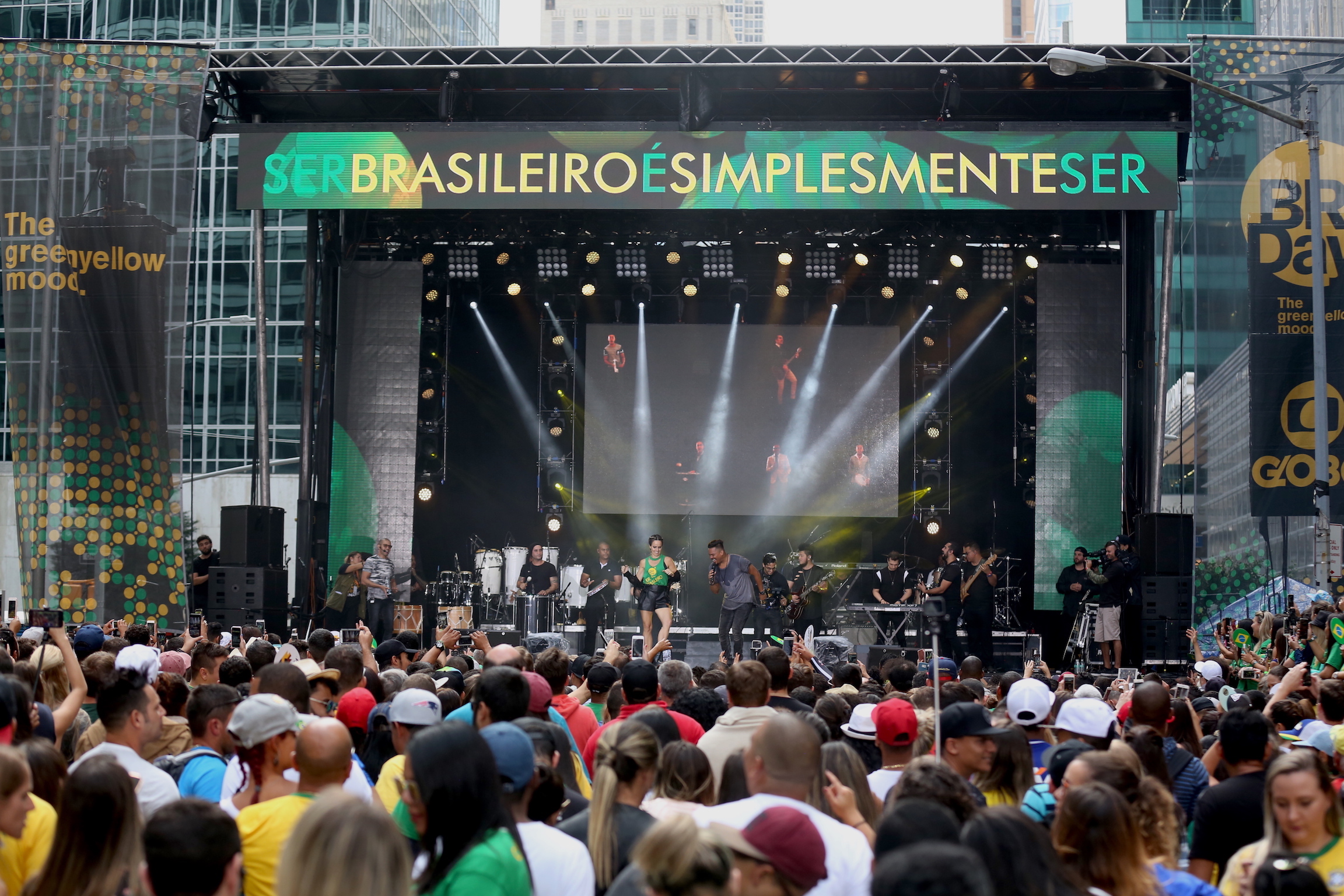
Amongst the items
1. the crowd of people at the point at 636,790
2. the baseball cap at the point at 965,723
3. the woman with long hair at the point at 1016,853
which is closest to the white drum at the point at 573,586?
the crowd of people at the point at 636,790

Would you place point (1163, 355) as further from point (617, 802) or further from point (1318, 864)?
point (617, 802)

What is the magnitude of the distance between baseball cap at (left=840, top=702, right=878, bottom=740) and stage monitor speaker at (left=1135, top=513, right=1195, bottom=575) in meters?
10.3

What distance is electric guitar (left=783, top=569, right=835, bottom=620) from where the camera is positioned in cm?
1919

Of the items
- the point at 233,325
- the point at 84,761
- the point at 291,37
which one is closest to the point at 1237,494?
the point at 84,761

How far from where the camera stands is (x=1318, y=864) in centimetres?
400

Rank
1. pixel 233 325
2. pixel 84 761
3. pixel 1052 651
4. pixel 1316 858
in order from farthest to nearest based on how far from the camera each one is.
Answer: pixel 233 325 < pixel 1052 651 < pixel 1316 858 < pixel 84 761

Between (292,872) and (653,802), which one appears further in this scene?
(653,802)

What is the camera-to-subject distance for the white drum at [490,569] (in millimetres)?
21016

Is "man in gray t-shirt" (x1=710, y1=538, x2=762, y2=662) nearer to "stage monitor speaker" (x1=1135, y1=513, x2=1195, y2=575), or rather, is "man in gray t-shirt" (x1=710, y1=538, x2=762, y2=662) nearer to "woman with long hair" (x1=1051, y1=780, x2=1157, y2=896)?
"stage monitor speaker" (x1=1135, y1=513, x2=1195, y2=575)

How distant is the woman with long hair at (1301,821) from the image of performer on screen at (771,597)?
14.8 meters

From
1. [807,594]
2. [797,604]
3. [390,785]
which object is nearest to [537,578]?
[797,604]

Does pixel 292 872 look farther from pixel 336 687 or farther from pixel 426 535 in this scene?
pixel 426 535

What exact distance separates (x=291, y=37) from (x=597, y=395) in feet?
59.9

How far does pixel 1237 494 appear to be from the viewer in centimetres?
1584
